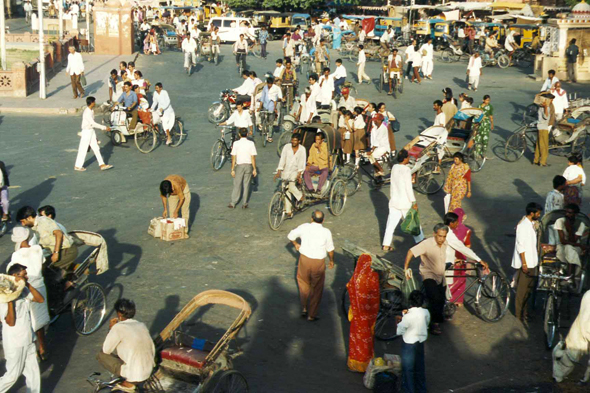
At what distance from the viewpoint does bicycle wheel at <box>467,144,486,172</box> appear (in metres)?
16.2

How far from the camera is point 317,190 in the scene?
42.7ft

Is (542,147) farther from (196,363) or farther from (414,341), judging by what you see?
(196,363)

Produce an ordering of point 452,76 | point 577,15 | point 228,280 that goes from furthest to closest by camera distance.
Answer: point 452,76 → point 577,15 → point 228,280

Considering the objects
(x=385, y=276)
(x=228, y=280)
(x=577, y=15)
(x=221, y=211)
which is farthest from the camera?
(x=577, y=15)

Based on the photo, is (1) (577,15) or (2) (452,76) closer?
(1) (577,15)

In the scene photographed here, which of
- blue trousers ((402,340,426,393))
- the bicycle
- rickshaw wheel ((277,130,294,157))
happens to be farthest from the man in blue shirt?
blue trousers ((402,340,426,393))

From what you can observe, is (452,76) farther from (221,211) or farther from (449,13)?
(221,211)

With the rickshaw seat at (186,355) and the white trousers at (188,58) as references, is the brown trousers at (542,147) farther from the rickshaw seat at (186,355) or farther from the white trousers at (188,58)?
the white trousers at (188,58)

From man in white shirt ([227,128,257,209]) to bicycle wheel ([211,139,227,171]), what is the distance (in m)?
2.70

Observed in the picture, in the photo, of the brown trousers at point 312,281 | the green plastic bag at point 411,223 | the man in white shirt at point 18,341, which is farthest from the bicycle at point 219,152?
the man in white shirt at point 18,341

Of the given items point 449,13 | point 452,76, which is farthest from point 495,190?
point 449,13

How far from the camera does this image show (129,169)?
53.6 ft

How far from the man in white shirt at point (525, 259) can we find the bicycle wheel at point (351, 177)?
18.9 feet

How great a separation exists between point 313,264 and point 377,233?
12.7 ft
